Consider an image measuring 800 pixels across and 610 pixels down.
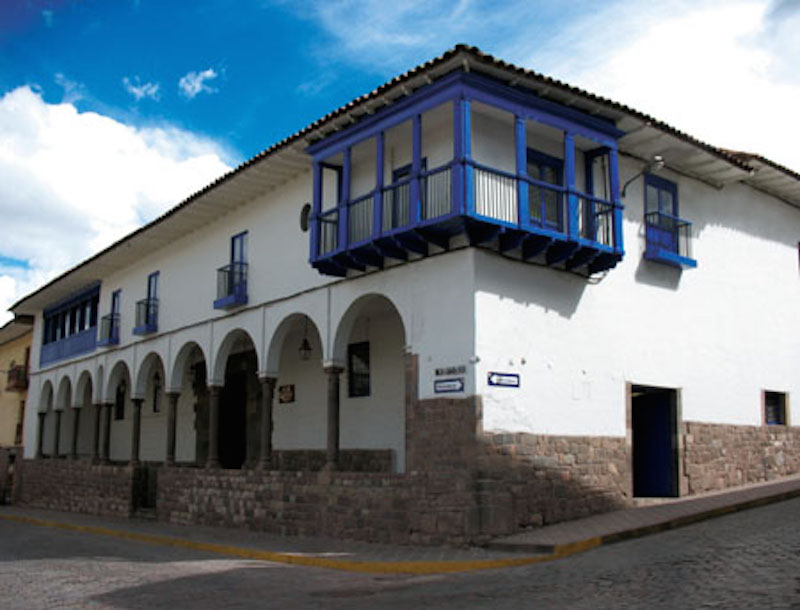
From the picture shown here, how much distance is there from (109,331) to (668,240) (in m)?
16.7

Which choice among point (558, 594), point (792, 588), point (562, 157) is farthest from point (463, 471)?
point (562, 157)

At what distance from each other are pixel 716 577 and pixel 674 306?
819cm

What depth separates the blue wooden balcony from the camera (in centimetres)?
1257

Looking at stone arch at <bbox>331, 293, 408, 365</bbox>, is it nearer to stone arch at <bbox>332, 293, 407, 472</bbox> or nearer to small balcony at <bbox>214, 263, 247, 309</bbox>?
stone arch at <bbox>332, 293, 407, 472</bbox>

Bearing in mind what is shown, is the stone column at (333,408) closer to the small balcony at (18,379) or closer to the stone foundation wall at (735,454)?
the stone foundation wall at (735,454)

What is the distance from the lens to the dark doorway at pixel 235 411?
2259 centimetres

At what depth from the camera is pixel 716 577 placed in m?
8.68

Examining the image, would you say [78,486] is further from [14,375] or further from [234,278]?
[14,375]

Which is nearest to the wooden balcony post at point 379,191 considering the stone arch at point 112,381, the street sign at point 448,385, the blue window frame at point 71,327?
the street sign at point 448,385

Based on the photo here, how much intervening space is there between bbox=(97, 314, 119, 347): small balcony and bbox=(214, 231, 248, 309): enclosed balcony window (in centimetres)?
700

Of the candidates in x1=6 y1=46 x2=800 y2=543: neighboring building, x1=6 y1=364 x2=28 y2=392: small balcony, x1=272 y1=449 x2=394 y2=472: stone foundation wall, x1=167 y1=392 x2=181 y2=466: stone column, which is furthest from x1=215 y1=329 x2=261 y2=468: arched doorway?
x1=6 y1=364 x2=28 y2=392: small balcony

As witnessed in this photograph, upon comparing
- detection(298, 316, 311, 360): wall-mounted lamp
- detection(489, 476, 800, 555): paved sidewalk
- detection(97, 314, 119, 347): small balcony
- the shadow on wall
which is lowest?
detection(489, 476, 800, 555): paved sidewalk

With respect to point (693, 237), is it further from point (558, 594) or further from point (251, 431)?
point (251, 431)

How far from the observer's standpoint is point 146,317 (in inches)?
899
